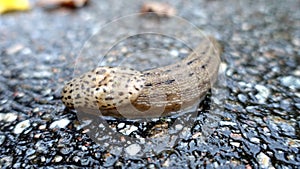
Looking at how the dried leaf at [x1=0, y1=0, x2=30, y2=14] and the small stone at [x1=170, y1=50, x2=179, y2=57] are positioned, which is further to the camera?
the dried leaf at [x1=0, y1=0, x2=30, y2=14]

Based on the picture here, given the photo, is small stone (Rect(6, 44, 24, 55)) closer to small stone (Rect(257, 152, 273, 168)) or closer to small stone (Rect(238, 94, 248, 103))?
small stone (Rect(238, 94, 248, 103))

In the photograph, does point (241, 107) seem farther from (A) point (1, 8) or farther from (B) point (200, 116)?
(A) point (1, 8)

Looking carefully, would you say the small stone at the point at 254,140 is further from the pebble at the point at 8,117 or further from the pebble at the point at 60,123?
the pebble at the point at 8,117

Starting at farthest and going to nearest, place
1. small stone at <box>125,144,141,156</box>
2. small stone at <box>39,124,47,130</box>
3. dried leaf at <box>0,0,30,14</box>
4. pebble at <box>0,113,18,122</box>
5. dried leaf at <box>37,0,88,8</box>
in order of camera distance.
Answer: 1. dried leaf at <box>37,0,88,8</box>
2. dried leaf at <box>0,0,30,14</box>
3. pebble at <box>0,113,18,122</box>
4. small stone at <box>39,124,47,130</box>
5. small stone at <box>125,144,141,156</box>

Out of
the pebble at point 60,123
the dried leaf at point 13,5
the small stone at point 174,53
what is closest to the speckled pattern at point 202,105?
the pebble at point 60,123

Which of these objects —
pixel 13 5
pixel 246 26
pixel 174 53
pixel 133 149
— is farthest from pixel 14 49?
pixel 246 26

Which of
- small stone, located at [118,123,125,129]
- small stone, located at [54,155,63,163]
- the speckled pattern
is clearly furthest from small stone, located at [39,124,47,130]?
small stone, located at [118,123,125,129]
